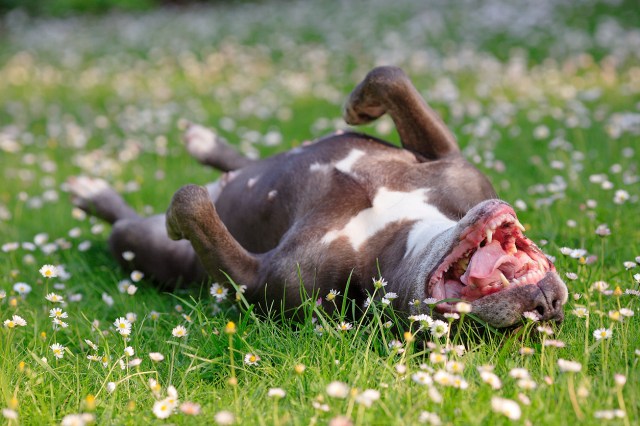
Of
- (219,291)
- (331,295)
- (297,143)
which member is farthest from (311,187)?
(297,143)

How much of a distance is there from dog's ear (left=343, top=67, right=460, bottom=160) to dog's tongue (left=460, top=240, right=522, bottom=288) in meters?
1.13

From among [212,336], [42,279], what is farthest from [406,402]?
[42,279]

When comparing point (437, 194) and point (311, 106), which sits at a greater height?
point (437, 194)

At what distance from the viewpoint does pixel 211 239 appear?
344 cm

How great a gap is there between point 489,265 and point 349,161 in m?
1.19

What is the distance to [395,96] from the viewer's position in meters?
3.94

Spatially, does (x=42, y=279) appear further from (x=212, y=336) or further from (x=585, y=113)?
(x=585, y=113)

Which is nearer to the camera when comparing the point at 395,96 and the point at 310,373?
the point at 310,373

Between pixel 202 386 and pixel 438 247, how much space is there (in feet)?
3.24

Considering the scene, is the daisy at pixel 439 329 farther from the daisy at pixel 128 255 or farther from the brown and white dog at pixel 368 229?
the daisy at pixel 128 255

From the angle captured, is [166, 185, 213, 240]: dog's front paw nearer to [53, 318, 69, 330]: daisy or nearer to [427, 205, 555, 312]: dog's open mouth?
[53, 318, 69, 330]: daisy

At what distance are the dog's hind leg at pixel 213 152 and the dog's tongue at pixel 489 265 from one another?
2.44 m

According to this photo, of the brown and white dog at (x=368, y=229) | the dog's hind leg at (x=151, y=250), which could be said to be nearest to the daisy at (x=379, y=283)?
the brown and white dog at (x=368, y=229)

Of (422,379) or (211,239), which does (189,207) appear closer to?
(211,239)
